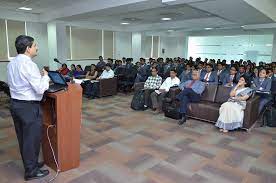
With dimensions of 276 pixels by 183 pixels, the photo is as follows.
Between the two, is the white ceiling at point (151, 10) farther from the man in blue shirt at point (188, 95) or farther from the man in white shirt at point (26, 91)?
the man in white shirt at point (26, 91)

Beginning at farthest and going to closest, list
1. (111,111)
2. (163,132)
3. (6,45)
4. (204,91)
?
(6,45) < (111,111) < (204,91) < (163,132)

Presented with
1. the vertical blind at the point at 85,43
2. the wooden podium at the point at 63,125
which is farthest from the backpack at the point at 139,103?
the vertical blind at the point at 85,43

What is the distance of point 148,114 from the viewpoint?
5.27 meters

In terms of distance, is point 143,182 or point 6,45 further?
point 6,45

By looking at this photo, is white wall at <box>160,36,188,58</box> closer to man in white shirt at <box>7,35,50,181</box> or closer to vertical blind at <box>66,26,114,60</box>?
vertical blind at <box>66,26,114,60</box>

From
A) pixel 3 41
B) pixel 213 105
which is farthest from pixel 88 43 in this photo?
pixel 213 105

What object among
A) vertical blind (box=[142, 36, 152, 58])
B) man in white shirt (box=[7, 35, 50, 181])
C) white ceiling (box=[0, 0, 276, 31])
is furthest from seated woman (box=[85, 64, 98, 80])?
vertical blind (box=[142, 36, 152, 58])

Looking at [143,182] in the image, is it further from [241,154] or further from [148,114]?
[148,114]

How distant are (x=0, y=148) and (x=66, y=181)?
146 centimetres

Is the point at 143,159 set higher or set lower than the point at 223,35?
lower

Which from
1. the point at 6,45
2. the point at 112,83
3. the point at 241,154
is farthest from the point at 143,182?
the point at 6,45

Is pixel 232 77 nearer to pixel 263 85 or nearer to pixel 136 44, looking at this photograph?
pixel 263 85

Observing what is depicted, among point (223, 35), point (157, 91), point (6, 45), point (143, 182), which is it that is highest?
point (223, 35)

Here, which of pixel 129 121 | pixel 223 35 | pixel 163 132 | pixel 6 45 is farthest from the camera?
pixel 223 35
